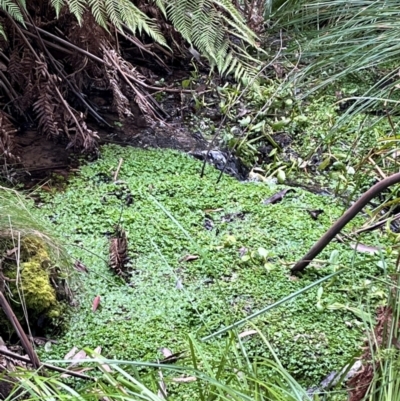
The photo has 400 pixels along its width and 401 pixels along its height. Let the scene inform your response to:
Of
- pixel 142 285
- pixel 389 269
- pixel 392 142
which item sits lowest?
pixel 142 285

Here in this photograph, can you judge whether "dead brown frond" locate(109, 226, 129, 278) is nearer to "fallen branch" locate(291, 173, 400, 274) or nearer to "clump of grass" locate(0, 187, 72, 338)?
"clump of grass" locate(0, 187, 72, 338)

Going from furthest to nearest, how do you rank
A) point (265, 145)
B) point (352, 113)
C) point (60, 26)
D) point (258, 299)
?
point (265, 145) → point (60, 26) → point (258, 299) → point (352, 113)

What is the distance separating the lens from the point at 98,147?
2.08 metres

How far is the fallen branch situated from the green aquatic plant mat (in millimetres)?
49

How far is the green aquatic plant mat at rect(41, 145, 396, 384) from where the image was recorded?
4.25 feet

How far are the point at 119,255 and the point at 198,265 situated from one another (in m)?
0.22

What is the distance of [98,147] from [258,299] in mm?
947

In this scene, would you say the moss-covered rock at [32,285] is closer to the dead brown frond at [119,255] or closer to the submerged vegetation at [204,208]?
the submerged vegetation at [204,208]

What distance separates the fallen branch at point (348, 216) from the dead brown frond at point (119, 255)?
46 cm

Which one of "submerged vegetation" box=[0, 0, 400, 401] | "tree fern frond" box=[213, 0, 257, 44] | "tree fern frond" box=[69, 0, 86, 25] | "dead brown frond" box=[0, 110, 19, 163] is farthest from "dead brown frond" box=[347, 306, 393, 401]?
"dead brown frond" box=[0, 110, 19, 163]

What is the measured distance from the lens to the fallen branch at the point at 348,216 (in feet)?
3.21

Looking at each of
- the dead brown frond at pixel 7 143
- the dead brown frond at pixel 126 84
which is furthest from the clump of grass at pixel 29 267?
the dead brown frond at pixel 126 84

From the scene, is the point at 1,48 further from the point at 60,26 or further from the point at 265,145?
the point at 265,145

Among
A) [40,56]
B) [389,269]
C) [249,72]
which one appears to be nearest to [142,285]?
[389,269]
